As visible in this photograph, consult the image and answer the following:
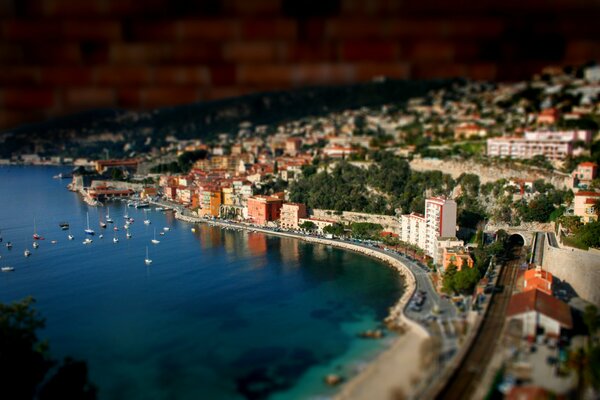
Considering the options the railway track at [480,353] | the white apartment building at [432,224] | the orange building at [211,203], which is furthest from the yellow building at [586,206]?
the orange building at [211,203]

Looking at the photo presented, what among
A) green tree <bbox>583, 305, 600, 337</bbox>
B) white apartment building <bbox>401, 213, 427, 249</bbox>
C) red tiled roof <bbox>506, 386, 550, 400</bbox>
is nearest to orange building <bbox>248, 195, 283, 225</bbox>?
white apartment building <bbox>401, 213, 427, 249</bbox>

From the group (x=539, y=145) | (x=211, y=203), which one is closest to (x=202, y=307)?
(x=211, y=203)

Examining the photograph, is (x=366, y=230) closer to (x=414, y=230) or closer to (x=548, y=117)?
(x=414, y=230)

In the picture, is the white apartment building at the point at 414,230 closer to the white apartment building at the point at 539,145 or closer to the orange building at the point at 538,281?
the orange building at the point at 538,281

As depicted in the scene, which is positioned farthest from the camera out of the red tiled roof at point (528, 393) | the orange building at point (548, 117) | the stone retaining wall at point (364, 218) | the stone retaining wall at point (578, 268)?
the orange building at point (548, 117)

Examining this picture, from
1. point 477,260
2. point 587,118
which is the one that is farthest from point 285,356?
point 587,118

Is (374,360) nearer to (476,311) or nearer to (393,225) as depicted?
(476,311)

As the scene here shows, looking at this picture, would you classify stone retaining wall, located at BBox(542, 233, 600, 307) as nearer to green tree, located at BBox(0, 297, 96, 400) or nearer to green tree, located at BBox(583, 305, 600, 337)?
green tree, located at BBox(583, 305, 600, 337)

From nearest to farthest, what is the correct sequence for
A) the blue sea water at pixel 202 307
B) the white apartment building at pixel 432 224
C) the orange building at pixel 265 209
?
the blue sea water at pixel 202 307
the white apartment building at pixel 432 224
the orange building at pixel 265 209
